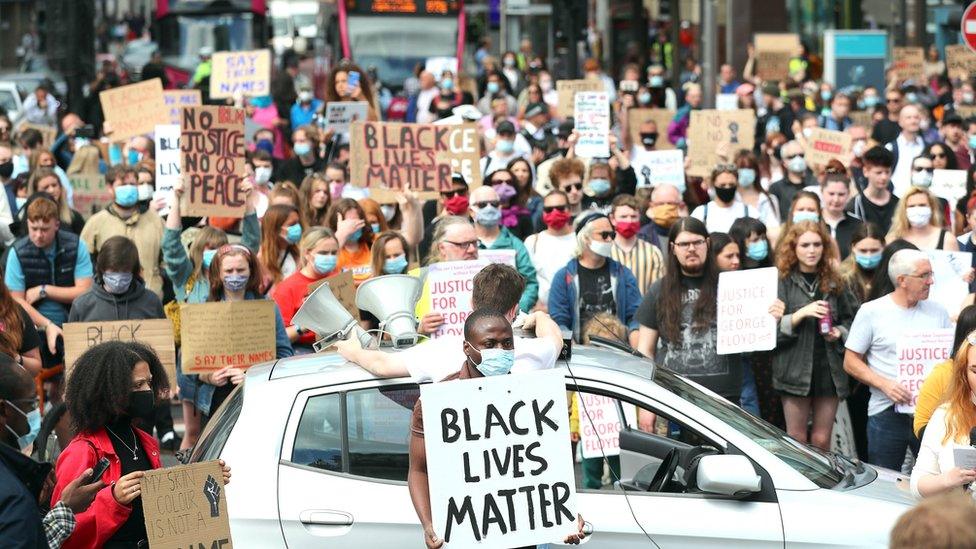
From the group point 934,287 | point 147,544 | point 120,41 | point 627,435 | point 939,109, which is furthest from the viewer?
point 120,41

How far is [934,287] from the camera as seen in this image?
896cm

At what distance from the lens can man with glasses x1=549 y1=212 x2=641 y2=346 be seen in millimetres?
9164

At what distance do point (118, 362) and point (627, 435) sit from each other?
7.22 ft

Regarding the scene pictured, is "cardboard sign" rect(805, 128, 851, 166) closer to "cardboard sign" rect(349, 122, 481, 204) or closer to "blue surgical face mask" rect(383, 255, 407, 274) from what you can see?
"cardboard sign" rect(349, 122, 481, 204)

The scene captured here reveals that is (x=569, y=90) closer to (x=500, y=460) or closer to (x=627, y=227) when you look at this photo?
(x=627, y=227)

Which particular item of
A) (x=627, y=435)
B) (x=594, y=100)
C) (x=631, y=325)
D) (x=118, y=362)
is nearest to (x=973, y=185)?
(x=594, y=100)

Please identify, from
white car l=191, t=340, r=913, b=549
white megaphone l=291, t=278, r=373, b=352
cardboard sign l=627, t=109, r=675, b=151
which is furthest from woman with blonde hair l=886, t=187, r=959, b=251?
cardboard sign l=627, t=109, r=675, b=151

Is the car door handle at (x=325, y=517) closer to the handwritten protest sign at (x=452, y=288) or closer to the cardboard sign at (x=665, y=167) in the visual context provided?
the handwritten protest sign at (x=452, y=288)

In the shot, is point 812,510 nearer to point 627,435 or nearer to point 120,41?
point 627,435

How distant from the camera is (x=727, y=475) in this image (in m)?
5.74

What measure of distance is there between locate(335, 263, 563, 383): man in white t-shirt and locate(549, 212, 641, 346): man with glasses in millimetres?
3079

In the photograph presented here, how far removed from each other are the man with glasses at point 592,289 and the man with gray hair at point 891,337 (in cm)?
146

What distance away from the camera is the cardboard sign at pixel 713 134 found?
15.0m

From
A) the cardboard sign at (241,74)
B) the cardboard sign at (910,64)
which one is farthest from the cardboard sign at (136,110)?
the cardboard sign at (910,64)
